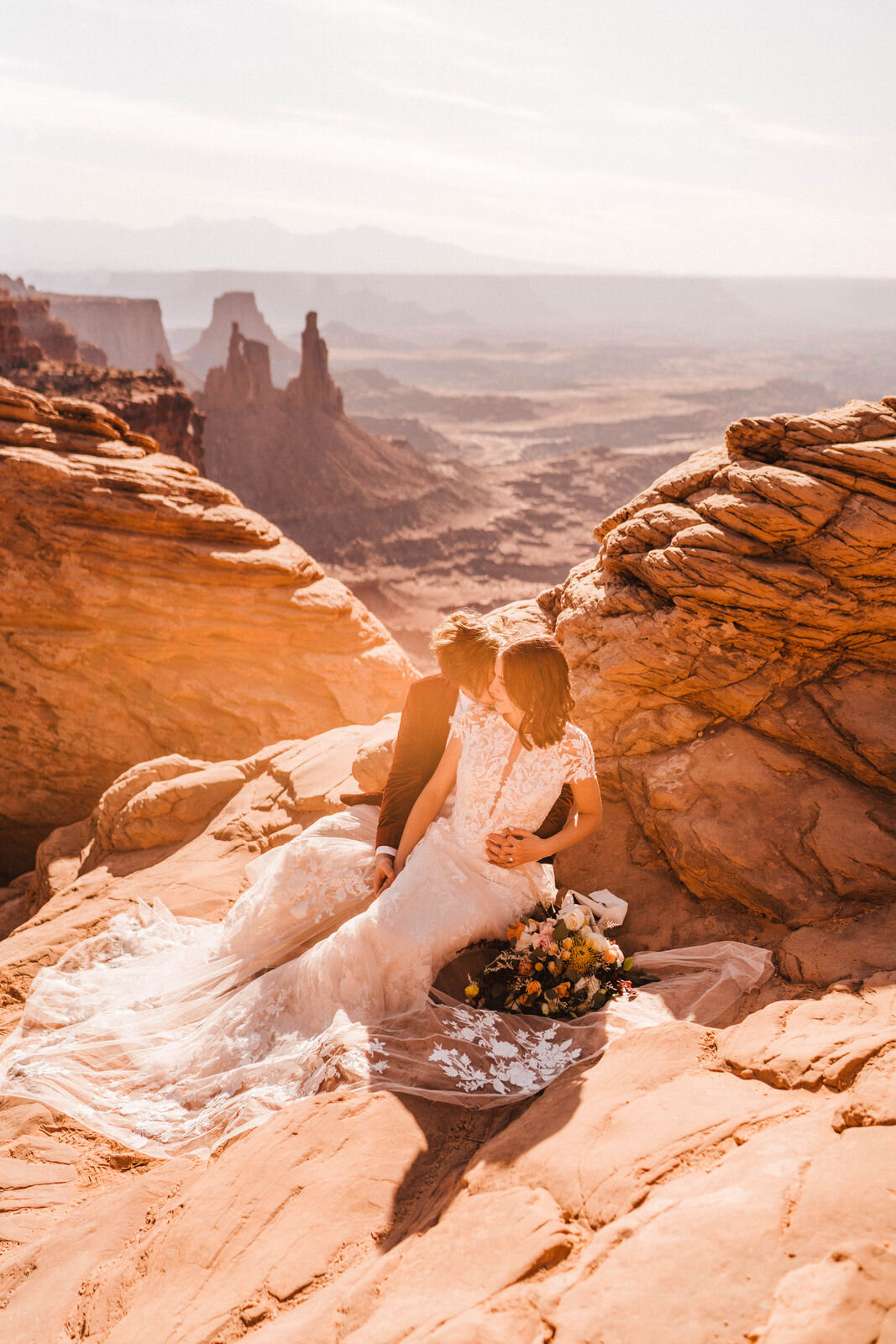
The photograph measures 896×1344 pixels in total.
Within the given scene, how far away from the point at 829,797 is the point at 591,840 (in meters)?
1.50

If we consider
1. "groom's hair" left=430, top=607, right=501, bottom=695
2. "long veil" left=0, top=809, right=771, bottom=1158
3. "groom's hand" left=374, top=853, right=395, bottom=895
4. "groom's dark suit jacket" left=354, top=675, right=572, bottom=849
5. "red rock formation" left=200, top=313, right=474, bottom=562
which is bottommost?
"long veil" left=0, top=809, right=771, bottom=1158

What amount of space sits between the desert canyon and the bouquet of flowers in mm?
443

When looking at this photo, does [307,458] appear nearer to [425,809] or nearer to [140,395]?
[140,395]

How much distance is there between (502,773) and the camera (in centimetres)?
404

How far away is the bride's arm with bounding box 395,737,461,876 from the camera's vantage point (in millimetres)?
4250

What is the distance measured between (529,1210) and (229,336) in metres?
138

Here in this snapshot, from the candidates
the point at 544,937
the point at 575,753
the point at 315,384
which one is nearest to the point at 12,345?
the point at 315,384

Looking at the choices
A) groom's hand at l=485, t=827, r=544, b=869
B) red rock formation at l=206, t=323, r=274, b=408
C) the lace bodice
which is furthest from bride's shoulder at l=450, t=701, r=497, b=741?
Answer: red rock formation at l=206, t=323, r=274, b=408

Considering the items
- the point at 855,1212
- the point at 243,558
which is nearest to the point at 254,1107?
A: the point at 855,1212

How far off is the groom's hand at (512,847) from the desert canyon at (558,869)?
96 centimetres

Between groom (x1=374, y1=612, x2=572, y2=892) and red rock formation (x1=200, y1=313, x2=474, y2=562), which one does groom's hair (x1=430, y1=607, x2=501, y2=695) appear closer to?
groom (x1=374, y1=612, x2=572, y2=892)

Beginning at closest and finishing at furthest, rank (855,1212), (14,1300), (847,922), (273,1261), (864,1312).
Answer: (864,1312) → (855,1212) → (273,1261) → (14,1300) → (847,922)

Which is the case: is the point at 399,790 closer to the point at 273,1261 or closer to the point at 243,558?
the point at 273,1261

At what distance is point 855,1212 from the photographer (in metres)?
2.08
